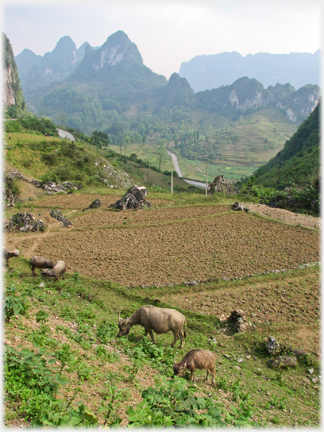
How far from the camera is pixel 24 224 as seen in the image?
17109 millimetres

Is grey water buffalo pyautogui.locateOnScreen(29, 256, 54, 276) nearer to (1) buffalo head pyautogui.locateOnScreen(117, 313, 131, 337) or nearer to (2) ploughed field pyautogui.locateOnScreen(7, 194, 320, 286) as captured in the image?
(2) ploughed field pyautogui.locateOnScreen(7, 194, 320, 286)

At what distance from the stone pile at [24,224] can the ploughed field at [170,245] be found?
51cm

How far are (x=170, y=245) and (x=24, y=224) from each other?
8.04 m

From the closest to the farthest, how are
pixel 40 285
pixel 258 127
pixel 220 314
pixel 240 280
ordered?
pixel 220 314 < pixel 40 285 < pixel 240 280 < pixel 258 127

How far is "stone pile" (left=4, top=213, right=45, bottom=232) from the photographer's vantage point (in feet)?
55.7

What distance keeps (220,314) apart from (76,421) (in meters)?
7.28

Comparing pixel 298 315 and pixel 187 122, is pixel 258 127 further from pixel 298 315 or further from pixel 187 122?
pixel 298 315

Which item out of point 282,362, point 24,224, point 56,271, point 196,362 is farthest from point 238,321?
point 24,224

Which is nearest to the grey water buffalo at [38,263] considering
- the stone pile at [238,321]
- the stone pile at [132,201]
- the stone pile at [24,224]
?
the stone pile at [24,224]

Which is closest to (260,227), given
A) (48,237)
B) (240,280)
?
(240,280)

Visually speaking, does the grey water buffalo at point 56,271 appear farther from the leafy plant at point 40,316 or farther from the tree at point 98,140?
the tree at point 98,140

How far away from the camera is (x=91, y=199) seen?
24859 millimetres

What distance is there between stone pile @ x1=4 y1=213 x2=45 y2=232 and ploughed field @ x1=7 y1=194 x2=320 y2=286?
0.51m

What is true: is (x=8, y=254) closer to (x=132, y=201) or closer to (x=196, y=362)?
(x=196, y=362)
